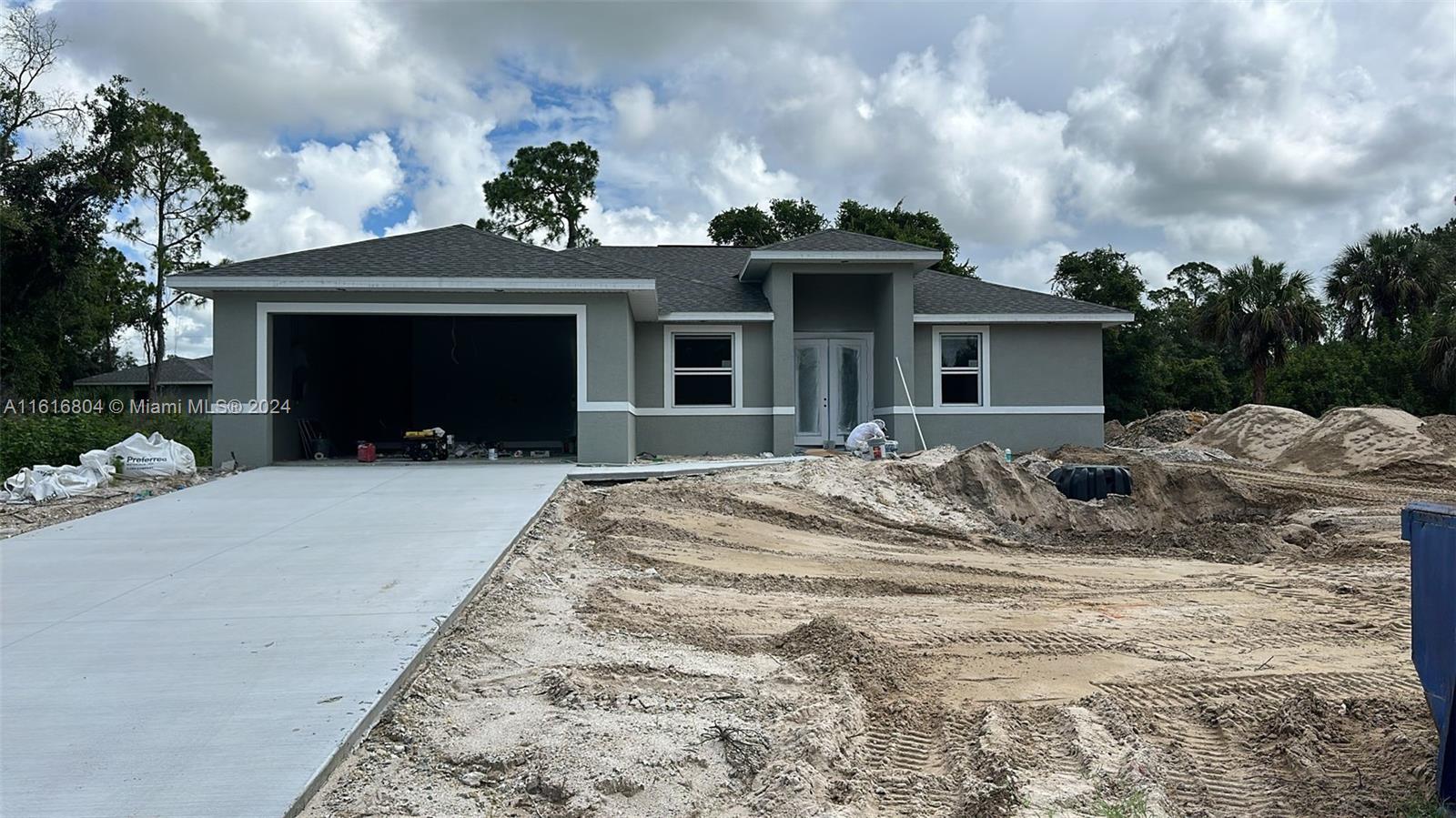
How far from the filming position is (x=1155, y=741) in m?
4.36

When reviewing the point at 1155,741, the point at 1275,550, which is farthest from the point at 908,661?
the point at 1275,550

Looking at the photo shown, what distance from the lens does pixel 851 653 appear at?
17.6 ft

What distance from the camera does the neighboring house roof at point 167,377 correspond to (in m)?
38.2

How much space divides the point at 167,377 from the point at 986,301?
115 ft

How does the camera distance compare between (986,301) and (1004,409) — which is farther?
(986,301)

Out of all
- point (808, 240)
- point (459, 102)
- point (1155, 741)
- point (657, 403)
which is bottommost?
point (1155, 741)

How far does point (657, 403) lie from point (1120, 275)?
22930 millimetres

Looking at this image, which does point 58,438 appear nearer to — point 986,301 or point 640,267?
point 640,267

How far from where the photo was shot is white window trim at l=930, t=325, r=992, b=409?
713 inches

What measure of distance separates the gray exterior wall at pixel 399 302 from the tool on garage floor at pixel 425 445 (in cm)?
194

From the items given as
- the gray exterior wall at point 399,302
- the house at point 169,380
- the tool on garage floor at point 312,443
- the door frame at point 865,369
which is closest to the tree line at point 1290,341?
the door frame at point 865,369

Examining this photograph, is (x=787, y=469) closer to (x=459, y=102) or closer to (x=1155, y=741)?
(x=1155, y=741)

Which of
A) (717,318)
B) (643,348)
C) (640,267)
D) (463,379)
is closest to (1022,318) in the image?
(717,318)

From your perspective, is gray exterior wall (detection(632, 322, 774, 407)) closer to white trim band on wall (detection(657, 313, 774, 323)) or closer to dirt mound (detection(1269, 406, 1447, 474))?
white trim band on wall (detection(657, 313, 774, 323))
